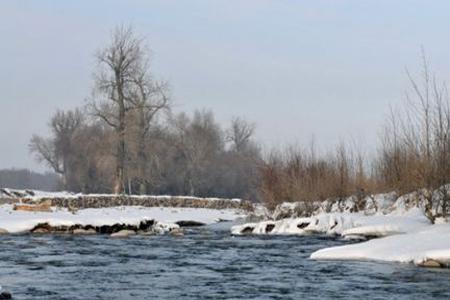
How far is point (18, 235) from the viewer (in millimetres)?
25125

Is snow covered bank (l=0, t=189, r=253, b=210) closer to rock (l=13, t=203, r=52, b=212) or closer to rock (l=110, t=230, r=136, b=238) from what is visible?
rock (l=13, t=203, r=52, b=212)

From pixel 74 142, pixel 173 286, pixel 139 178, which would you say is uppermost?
pixel 74 142

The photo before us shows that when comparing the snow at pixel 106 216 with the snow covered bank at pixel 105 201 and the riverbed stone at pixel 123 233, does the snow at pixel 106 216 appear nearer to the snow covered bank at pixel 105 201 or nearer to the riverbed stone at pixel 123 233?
the riverbed stone at pixel 123 233

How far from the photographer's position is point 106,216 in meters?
30.6

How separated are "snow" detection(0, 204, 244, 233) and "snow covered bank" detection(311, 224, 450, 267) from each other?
41.0 ft

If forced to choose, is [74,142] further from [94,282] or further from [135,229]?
[94,282]

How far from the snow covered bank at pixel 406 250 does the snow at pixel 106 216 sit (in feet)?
41.0

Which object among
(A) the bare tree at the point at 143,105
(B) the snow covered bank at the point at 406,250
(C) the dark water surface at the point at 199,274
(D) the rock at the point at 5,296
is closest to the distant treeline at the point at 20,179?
(A) the bare tree at the point at 143,105

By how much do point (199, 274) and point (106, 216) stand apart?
16792mm

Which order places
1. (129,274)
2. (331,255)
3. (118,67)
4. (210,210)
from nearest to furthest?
1. (129,274)
2. (331,255)
3. (210,210)
4. (118,67)

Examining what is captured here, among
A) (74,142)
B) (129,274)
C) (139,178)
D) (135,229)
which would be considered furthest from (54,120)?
(129,274)

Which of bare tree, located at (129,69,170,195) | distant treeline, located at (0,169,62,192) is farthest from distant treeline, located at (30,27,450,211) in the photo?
distant treeline, located at (0,169,62,192)

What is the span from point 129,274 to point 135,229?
13.1 metres

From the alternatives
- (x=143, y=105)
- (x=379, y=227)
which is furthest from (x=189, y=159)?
(x=379, y=227)
